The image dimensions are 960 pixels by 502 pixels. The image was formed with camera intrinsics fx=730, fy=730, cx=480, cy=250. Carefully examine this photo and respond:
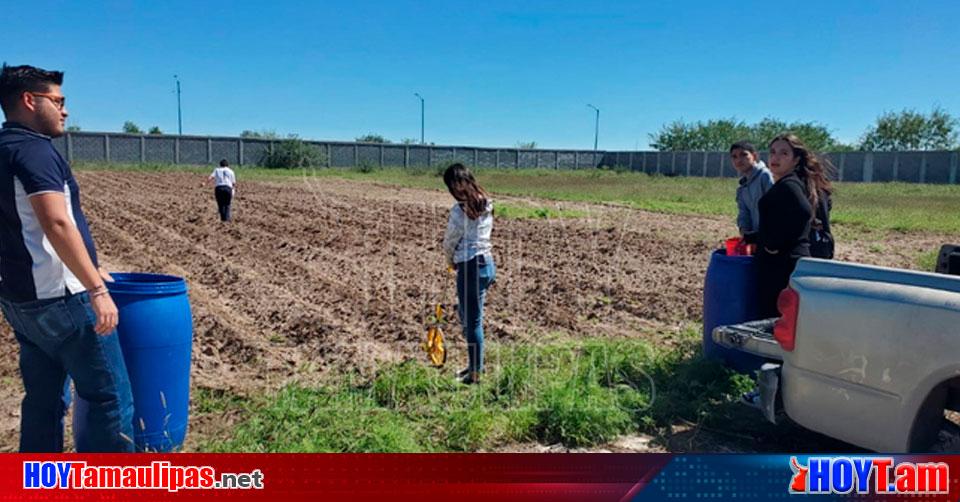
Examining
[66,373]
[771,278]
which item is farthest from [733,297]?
[66,373]

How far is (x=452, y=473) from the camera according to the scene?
386 centimetres

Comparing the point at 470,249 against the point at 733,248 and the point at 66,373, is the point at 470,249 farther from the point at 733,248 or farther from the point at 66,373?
the point at 66,373

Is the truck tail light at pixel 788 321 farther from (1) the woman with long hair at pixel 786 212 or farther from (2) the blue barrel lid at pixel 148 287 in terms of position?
(2) the blue barrel lid at pixel 148 287

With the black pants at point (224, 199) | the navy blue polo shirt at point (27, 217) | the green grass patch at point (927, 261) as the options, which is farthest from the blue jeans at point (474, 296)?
the black pants at point (224, 199)

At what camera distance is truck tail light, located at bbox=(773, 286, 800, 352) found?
12.3ft

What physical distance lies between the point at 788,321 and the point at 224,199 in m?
14.1

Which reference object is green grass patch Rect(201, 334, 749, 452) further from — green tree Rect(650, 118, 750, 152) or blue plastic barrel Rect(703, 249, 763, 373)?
green tree Rect(650, 118, 750, 152)

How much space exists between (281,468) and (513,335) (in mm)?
3502

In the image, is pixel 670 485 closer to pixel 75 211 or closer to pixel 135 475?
pixel 135 475

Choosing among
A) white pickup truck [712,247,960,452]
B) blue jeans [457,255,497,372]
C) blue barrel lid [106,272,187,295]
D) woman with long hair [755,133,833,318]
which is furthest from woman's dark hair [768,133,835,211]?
blue barrel lid [106,272,187,295]

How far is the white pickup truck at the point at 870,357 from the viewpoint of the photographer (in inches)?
126

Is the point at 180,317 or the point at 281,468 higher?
the point at 180,317

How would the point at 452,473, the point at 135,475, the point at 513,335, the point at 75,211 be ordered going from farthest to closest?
1. the point at 513,335
2. the point at 452,473
3. the point at 135,475
4. the point at 75,211

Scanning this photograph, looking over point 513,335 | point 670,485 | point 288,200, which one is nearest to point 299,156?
point 288,200
